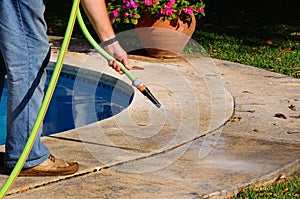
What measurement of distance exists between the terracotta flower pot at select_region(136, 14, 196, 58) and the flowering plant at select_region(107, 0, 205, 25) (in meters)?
0.07

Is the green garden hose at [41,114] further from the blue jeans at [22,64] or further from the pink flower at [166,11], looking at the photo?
the pink flower at [166,11]

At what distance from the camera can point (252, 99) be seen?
6395mm

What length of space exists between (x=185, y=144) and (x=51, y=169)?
110 centimetres

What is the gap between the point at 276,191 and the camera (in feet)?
13.5

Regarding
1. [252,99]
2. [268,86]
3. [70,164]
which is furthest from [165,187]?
[268,86]

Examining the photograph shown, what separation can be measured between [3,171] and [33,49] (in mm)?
762

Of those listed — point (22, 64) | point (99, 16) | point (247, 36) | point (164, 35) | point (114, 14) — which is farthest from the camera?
point (247, 36)

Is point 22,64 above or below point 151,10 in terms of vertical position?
above

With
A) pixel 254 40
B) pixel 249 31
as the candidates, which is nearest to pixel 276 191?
pixel 254 40

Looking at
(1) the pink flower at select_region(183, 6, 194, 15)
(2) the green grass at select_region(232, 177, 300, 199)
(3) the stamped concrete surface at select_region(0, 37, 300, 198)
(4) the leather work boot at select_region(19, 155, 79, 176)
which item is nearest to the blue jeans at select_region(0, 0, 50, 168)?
(4) the leather work boot at select_region(19, 155, 79, 176)

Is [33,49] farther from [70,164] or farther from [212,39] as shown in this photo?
[212,39]

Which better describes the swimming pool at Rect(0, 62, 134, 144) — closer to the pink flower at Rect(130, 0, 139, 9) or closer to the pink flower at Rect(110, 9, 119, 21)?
the pink flower at Rect(110, 9, 119, 21)

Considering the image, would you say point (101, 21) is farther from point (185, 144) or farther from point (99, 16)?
point (185, 144)

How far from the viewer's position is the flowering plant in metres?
8.33
